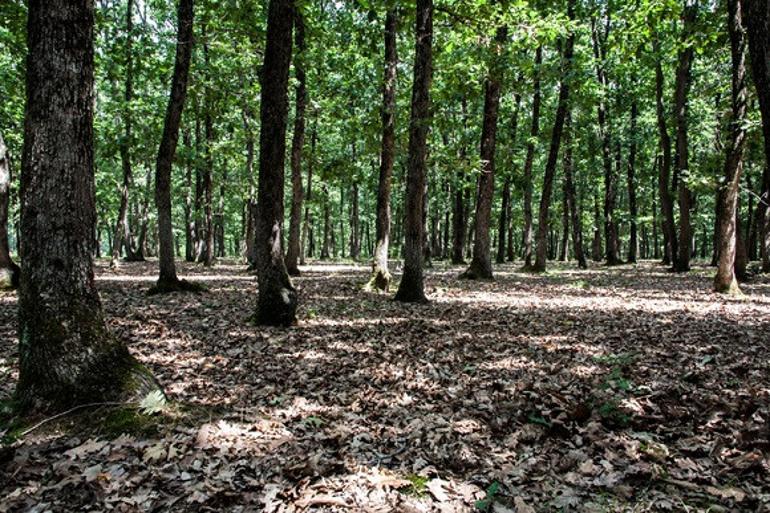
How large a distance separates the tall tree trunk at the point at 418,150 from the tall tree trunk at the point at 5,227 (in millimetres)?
9276

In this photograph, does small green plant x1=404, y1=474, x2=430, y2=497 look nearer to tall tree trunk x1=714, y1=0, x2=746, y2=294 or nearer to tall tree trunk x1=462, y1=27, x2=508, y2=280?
tall tree trunk x1=714, y1=0, x2=746, y2=294

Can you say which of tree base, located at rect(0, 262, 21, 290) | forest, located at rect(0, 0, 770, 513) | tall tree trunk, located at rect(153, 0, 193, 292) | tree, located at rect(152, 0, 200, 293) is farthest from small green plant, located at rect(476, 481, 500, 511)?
tree base, located at rect(0, 262, 21, 290)

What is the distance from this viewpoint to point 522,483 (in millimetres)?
3611

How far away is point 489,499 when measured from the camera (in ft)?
11.0

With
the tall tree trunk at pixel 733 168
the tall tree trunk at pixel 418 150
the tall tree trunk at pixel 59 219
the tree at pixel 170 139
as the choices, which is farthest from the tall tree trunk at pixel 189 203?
the tall tree trunk at pixel 733 168

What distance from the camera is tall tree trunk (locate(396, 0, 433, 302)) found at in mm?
10797

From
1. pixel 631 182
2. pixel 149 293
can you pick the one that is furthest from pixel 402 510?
pixel 631 182

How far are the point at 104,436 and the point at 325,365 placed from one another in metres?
3.15

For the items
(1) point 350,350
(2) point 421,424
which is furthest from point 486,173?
(2) point 421,424

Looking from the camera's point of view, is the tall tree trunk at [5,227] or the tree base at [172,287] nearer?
the tall tree trunk at [5,227]

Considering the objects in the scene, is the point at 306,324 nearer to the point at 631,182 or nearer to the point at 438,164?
the point at 438,164

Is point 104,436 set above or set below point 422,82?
below

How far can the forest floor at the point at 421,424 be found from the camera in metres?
3.40

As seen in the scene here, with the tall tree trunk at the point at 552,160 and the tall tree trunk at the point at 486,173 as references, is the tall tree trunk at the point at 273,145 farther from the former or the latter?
the tall tree trunk at the point at 552,160
